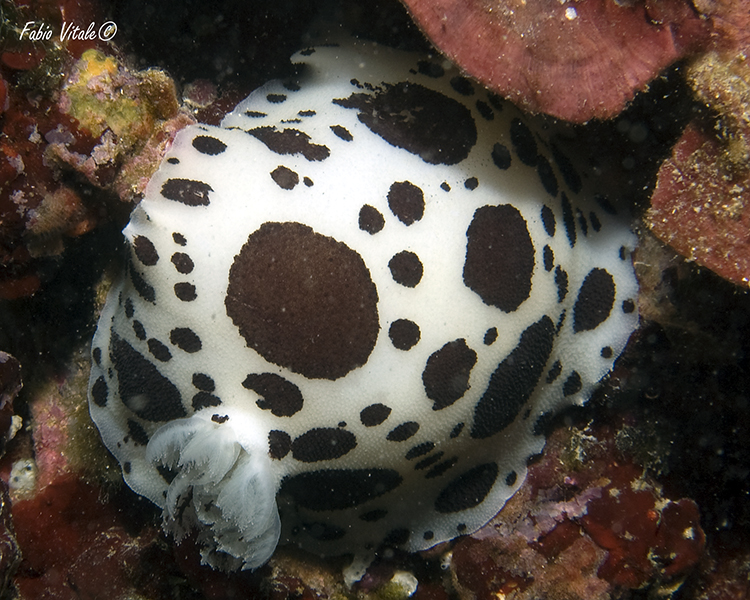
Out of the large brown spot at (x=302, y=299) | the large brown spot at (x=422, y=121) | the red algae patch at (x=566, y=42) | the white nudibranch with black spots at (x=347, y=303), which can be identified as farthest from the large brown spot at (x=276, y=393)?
the red algae patch at (x=566, y=42)

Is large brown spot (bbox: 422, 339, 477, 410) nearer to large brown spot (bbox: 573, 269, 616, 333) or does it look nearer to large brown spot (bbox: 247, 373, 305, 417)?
large brown spot (bbox: 247, 373, 305, 417)

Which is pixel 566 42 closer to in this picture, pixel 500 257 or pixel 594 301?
pixel 500 257

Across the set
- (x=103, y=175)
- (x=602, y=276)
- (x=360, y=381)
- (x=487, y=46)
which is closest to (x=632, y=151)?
(x=602, y=276)

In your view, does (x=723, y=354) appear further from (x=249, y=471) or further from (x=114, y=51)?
(x=114, y=51)

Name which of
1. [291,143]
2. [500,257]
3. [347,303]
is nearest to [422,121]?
[291,143]

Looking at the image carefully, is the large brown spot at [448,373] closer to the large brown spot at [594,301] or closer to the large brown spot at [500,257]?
the large brown spot at [500,257]

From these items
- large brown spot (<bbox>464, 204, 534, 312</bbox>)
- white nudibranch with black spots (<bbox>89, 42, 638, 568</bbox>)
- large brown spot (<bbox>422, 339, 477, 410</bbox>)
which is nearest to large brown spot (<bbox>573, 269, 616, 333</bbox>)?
white nudibranch with black spots (<bbox>89, 42, 638, 568</bbox>)
